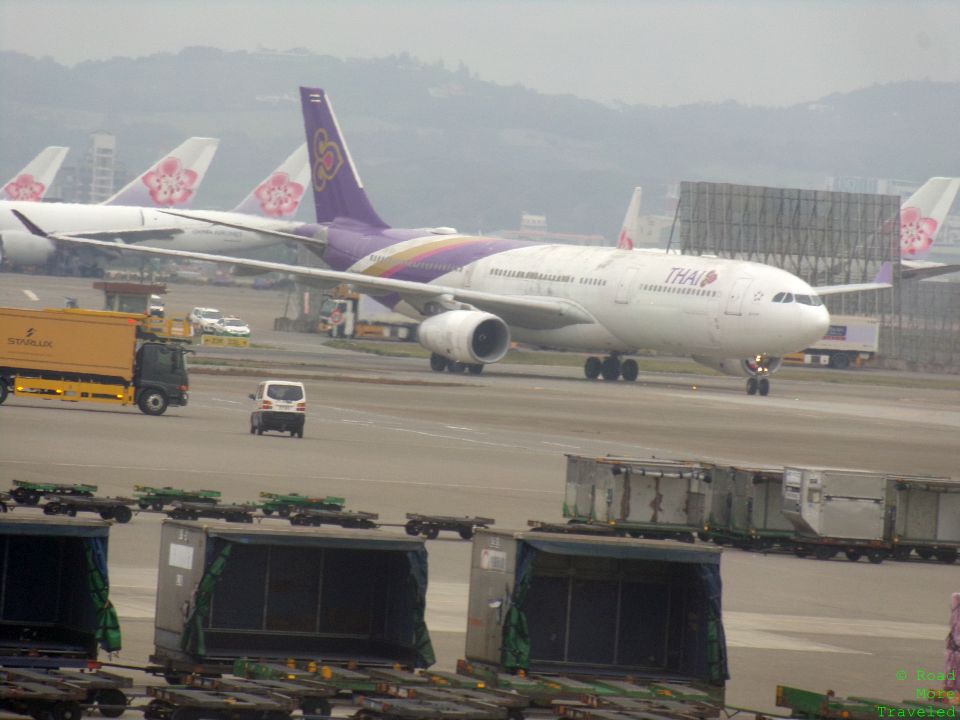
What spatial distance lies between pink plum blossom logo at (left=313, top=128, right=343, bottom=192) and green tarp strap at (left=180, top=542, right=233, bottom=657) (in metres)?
60.7

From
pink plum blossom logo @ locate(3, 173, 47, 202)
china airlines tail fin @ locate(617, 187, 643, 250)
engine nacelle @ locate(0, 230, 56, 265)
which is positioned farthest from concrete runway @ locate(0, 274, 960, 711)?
pink plum blossom logo @ locate(3, 173, 47, 202)

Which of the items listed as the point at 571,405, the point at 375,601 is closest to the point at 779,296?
the point at 571,405

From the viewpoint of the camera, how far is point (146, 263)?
162m

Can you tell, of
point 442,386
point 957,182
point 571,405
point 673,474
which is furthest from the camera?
point 957,182

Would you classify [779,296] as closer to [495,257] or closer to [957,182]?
[495,257]

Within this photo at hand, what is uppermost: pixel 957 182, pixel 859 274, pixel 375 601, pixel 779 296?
pixel 957 182

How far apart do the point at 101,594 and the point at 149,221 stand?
132 m

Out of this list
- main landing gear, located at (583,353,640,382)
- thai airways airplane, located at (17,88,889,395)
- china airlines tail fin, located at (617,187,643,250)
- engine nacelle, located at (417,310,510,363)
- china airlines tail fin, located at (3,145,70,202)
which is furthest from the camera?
china airlines tail fin, located at (3,145,70,202)

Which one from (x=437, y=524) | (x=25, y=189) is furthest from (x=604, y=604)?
(x=25, y=189)

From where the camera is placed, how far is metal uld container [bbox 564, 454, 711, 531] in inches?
1098

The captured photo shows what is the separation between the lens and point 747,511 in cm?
2836

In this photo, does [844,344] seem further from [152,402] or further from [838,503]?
[838,503]

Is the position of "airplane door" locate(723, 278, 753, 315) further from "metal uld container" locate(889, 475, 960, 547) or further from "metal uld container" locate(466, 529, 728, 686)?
"metal uld container" locate(466, 529, 728, 686)

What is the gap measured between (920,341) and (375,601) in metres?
102
